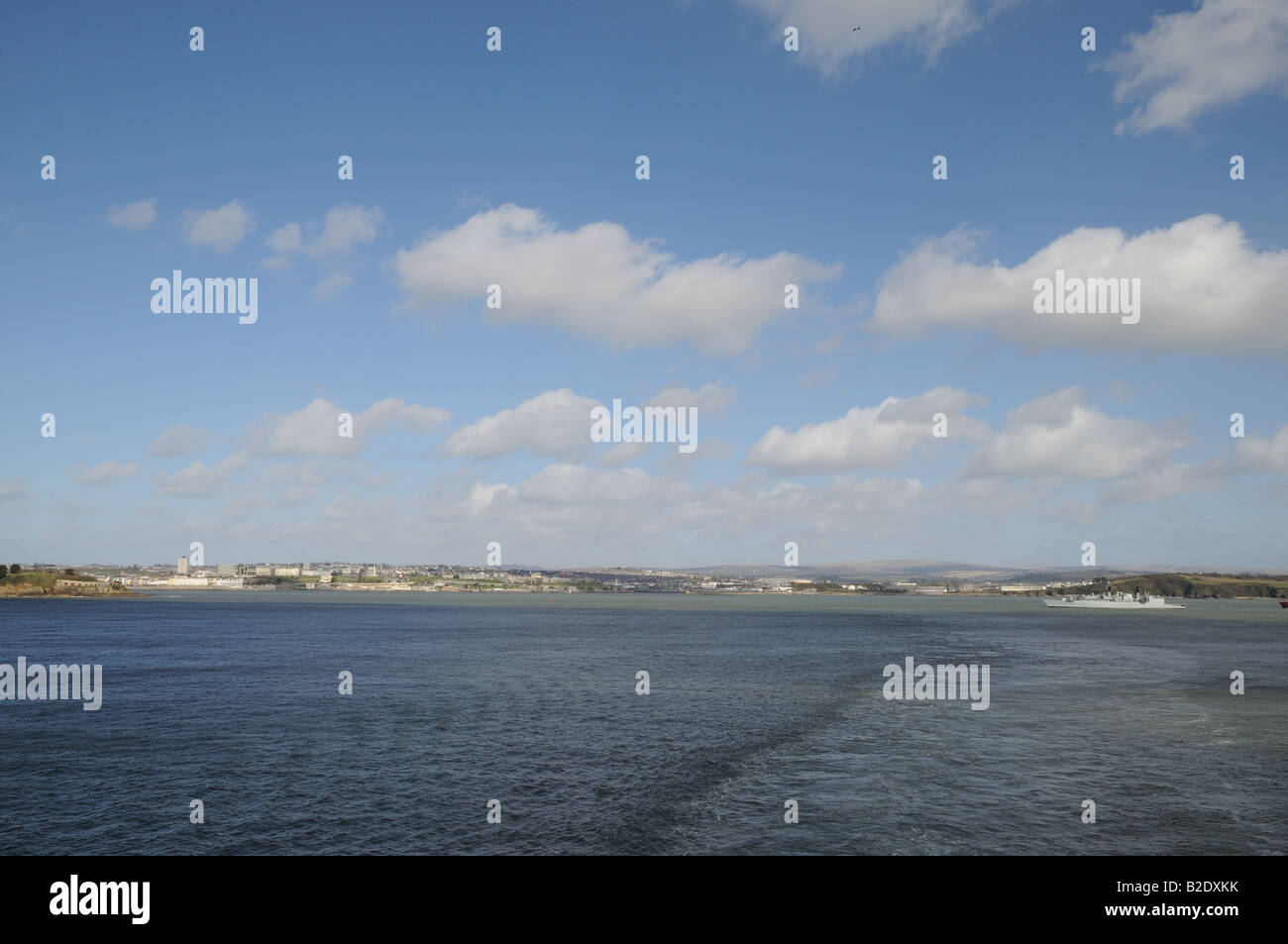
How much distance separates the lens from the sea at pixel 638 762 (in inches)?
1081

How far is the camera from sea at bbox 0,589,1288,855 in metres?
27.5

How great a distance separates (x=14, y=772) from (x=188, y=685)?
3013cm

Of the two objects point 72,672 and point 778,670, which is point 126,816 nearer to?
point 72,672

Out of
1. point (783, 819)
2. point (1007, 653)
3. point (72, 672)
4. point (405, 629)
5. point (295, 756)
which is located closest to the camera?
point (783, 819)

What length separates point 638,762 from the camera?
3791 cm
